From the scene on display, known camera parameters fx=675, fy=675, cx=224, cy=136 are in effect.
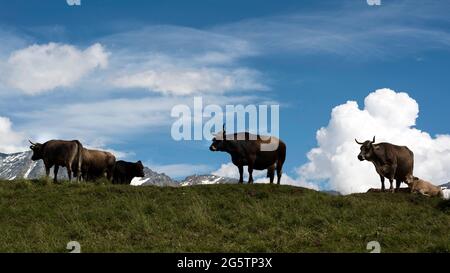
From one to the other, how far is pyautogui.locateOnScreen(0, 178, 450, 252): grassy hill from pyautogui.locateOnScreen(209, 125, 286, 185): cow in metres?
5.09

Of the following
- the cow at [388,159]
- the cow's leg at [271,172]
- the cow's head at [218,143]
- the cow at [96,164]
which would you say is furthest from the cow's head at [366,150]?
the cow at [96,164]

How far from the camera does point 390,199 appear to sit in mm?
27625

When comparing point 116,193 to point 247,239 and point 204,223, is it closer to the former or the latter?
point 204,223

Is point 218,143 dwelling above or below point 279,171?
above

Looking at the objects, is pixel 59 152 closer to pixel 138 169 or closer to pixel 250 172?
pixel 138 169

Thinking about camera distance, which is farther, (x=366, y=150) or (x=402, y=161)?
(x=402, y=161)

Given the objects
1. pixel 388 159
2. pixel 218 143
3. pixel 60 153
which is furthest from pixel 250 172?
pixel 60 153

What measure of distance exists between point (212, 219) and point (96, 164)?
18252 mm

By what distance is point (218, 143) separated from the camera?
1305 inches

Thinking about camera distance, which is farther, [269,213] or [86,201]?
[86,201]

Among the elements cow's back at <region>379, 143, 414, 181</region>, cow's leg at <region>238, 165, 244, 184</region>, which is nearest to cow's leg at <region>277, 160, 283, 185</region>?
cow's leg at <region>238, 165, 244, 184</region>

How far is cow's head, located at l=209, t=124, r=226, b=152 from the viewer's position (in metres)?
33.0
